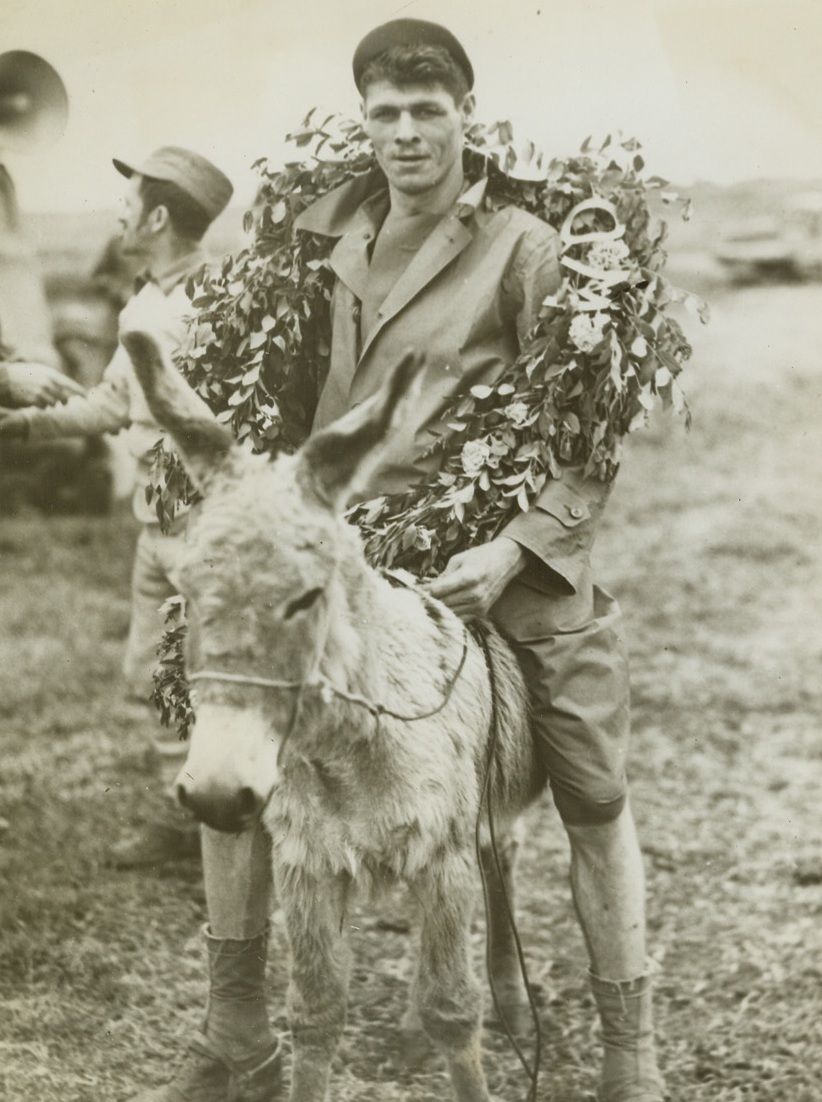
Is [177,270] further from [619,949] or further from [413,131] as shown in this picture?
[619,949]

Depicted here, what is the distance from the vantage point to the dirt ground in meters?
3.84

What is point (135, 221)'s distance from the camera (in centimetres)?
402

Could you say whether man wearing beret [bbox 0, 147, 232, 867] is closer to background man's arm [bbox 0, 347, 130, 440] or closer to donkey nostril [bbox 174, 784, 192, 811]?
background man's arm [bbox 0, 347, 130, 440]

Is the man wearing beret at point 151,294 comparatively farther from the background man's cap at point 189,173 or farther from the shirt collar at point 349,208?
the shirt collar at point 349,208

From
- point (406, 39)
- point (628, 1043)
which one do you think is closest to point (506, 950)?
point (628, 1043)

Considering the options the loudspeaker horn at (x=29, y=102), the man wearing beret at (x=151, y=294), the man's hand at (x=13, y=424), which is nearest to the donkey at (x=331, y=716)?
the man wearing beret at (x=151, y=294)

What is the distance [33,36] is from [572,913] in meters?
3.60

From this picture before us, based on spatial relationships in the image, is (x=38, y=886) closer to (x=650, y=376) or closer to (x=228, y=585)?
(x=228, y=585)

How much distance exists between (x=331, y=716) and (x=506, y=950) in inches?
65.2

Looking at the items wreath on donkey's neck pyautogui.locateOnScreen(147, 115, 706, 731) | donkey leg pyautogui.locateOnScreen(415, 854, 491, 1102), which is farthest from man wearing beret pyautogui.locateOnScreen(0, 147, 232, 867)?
donkey leg pyautogui.locateOnScreen(415, 854, 491, 1102)

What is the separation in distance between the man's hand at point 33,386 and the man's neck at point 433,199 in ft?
4.50

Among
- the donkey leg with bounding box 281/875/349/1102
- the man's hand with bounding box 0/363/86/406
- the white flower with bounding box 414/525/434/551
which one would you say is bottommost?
the donkey leg with bounding box 281/875/349/1102

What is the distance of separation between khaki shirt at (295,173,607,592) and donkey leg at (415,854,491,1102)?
2.70ft

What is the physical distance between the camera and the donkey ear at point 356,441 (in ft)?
8.30
